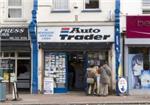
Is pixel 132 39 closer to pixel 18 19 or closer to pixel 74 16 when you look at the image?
pixel 74 16

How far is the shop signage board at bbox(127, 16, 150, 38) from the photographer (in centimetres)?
2806

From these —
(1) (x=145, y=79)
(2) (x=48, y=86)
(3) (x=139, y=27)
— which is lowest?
(2) (x=48, y=86)

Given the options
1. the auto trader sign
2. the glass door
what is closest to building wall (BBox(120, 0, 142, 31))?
the auto trader sign

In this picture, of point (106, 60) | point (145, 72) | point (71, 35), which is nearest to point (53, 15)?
point (71, 35)

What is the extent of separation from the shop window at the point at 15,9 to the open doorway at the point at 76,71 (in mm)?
3746

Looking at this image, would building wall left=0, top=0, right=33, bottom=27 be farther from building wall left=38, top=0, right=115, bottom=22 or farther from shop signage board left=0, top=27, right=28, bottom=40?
building wall left=38, top=0, right=115, bottom=22

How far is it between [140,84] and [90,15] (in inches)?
183

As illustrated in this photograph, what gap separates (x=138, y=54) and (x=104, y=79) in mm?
2466

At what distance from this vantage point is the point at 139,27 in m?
28.1

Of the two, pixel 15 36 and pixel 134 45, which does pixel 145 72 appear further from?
pixel 15 36

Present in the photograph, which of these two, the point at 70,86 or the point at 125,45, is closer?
the point at 125,45

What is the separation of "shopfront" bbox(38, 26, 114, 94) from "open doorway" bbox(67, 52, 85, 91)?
1.39 feet

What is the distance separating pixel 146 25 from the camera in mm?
28125

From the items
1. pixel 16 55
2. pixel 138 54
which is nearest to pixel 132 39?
pixel 138 54
